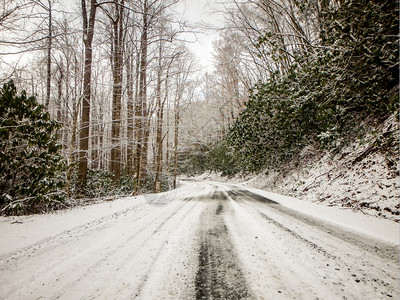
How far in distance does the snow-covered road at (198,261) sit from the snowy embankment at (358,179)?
96cm

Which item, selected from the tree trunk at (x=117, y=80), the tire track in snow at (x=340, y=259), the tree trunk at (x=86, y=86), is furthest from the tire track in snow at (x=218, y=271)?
the tree trunk at (x=86, y=86)

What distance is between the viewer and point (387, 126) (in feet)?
15.9

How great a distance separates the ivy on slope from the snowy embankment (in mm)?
631

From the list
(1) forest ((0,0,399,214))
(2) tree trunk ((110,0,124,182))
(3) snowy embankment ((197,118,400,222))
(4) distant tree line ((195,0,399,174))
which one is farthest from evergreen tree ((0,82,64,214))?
(4) distant tree line ((195,0,399,174))

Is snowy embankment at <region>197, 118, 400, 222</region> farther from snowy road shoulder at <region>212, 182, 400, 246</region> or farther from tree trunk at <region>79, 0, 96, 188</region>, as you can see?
tree trunk at <region>79, 0, 96, 188</region>

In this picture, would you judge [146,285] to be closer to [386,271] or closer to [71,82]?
[386,271]

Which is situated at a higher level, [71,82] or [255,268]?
[71,82]

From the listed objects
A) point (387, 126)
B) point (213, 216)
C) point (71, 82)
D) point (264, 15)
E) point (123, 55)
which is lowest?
point (213, 216)

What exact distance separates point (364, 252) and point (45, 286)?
316cm

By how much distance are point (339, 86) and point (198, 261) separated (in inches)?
250

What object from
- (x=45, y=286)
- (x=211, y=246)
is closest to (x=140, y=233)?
(x=211, y=246)

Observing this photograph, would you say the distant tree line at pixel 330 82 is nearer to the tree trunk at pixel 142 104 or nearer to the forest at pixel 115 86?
the forest at pixel 115 86

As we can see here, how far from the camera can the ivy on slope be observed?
429 centimetres

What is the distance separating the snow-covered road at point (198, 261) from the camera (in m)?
1.40
